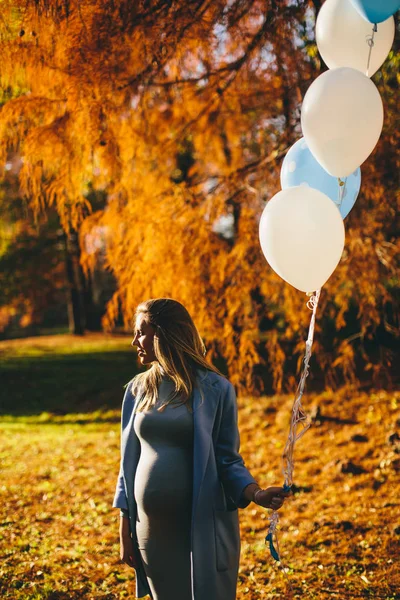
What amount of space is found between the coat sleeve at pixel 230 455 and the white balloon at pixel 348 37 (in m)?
1.75

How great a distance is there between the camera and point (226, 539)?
2.21 m

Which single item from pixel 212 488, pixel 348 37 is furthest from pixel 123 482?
pixel 348 37

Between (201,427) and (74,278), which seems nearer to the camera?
(201,427)

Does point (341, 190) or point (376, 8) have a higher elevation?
point (376, 8)

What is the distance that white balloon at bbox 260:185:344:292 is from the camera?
91.3 inches

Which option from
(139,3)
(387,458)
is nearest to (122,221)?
(139,3)

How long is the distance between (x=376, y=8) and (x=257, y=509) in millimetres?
4015

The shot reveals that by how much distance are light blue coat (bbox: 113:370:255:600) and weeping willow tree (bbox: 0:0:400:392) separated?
2.27m

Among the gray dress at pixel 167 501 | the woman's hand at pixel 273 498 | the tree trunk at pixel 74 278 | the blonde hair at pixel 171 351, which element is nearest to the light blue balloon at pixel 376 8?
the blonde hair at pixel 171 351

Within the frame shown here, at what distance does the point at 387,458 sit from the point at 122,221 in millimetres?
3470

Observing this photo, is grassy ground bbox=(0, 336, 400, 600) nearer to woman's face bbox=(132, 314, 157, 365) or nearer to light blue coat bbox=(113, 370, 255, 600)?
light blue coat bbox=(113, 370, 255, 600)

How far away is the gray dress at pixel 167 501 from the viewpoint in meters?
2.20

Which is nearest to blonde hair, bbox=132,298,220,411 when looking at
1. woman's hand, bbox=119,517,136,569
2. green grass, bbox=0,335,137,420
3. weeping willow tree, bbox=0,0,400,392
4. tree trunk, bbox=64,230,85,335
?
woman's hand, bbox=119,517,136,569

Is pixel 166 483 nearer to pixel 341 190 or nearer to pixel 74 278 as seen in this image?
pixel 341 190
